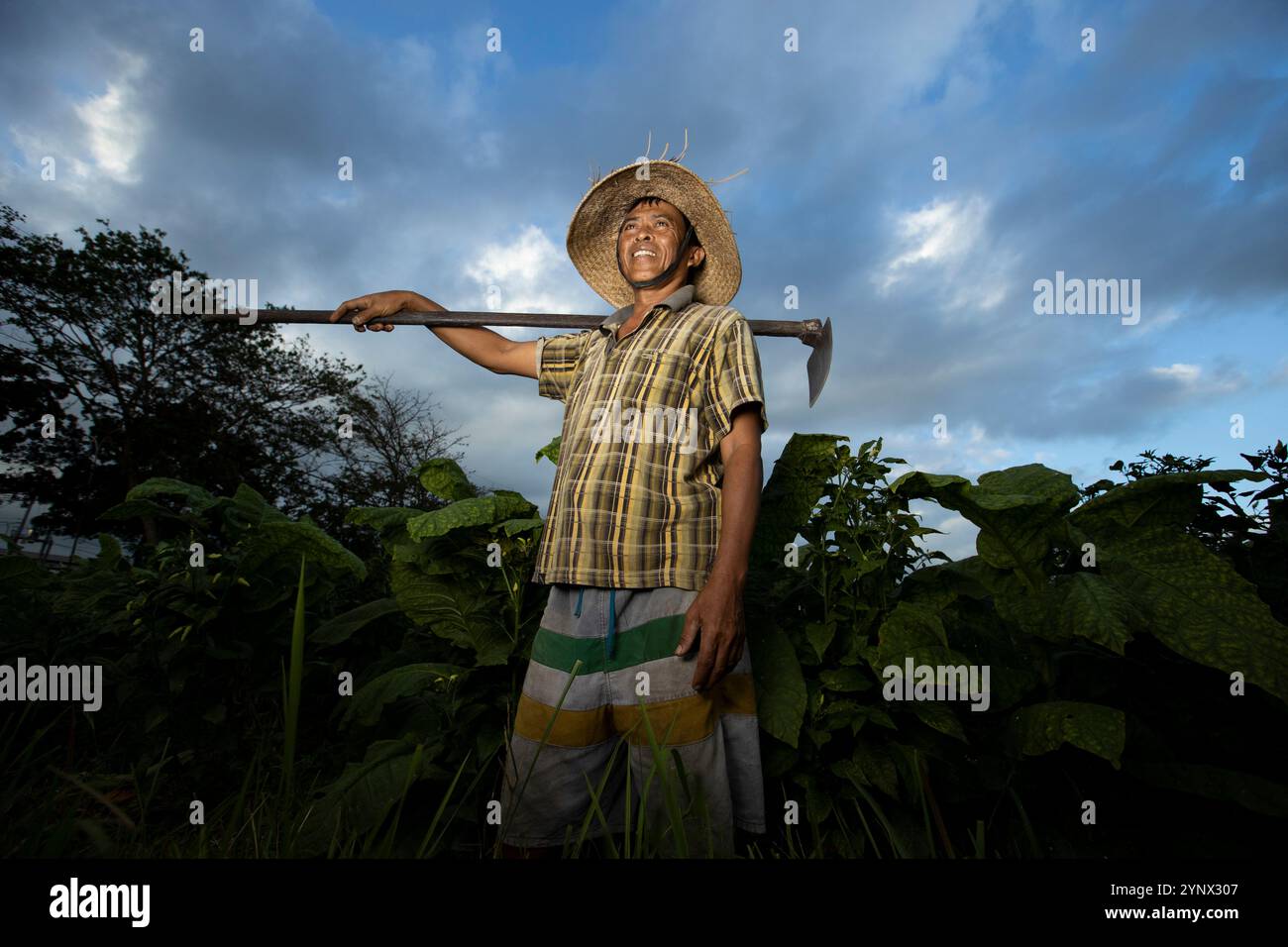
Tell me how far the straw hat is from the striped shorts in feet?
4.28

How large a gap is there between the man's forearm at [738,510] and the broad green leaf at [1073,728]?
2.53ft

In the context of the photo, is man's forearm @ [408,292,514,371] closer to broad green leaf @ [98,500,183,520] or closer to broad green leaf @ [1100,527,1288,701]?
broad green leaf @ [98,500,183,520]

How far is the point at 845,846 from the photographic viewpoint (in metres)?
1.79

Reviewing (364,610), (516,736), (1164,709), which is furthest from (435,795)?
(1164,709)

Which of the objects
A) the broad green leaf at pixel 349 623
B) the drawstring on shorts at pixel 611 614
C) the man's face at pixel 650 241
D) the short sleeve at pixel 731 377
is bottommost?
the broad green leaf at pixel 349 623

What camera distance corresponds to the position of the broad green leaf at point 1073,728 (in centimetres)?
149

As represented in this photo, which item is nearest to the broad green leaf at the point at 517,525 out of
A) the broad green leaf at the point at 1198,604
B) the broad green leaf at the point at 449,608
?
the broad green leaf at the point at 449,608

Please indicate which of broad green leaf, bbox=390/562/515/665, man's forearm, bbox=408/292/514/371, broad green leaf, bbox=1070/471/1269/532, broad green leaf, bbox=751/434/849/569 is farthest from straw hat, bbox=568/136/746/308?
broad green leaf, bbox=1070/471/1269/532

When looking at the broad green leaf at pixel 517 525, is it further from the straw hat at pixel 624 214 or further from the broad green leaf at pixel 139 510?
the broad green leaf at pixel 139 510

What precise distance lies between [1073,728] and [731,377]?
1258 mm
